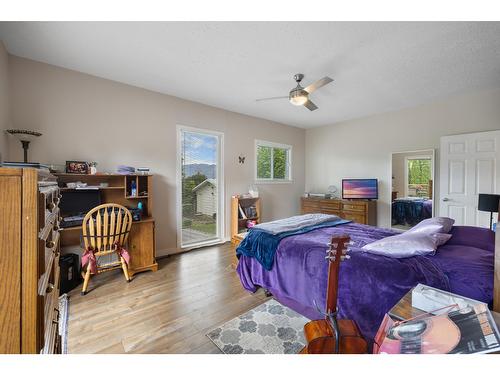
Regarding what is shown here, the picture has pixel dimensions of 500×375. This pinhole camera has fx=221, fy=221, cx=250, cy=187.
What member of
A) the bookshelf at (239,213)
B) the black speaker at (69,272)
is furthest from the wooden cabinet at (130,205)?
the bookshelf at (239,213)

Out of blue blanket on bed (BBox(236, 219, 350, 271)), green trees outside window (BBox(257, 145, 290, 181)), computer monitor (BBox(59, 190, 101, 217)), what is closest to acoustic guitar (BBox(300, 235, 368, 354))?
blue blanket on bed (BBox(236, 219, 350, 271))

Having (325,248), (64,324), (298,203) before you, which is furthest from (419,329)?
(298,203)

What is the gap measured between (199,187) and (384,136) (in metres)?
3.78

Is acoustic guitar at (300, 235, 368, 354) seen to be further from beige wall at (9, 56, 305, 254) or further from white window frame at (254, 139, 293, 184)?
white window frame at (254, 139, 293, 184)

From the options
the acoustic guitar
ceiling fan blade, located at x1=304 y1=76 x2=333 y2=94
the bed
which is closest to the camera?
the acoustic guitar

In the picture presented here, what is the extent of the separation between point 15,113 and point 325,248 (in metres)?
3.54

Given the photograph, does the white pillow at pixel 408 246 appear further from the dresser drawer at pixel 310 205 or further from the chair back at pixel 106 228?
the dresser drawer at pixel 310 205

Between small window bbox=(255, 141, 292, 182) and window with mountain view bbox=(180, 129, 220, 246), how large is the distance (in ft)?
3.50

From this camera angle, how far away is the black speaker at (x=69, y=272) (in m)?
2.34

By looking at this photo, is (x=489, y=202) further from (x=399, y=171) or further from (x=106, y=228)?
(x=106, y=228)

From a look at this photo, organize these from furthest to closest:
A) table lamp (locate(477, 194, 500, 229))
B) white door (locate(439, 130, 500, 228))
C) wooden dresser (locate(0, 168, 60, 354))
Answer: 1. white door (locate(439, 130, 500, 228))
2. table lamp (locate(477, 194, 500, 229))
3. wooden dresser (locate(0, 168, 60, 354))

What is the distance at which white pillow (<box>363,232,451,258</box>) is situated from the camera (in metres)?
1.58

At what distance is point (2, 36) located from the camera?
2094 mm
